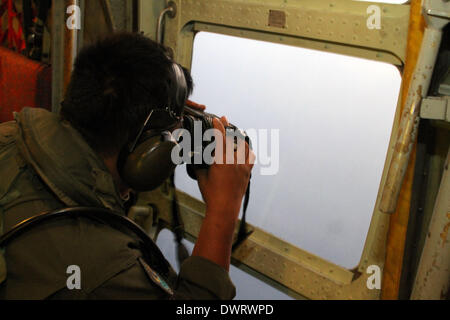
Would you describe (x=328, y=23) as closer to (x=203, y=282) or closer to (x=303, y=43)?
(x=303, y=43)

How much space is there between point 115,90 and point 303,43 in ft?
3.10

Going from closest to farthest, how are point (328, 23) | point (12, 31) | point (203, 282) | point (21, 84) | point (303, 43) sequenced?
point (203, 282), point (328, 23), point (303, 43), point (21, 84), point (12, 31)

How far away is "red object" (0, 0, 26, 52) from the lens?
10.8ft

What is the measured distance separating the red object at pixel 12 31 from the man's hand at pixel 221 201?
8.24ft

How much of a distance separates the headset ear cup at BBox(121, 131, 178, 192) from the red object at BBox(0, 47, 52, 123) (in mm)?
1679

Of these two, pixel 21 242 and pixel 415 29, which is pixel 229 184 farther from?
pixel 415 29

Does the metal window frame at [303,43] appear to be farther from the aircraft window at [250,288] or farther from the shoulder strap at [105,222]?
the shoulder strap at [105,222]

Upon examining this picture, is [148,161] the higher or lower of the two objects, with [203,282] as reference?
higher

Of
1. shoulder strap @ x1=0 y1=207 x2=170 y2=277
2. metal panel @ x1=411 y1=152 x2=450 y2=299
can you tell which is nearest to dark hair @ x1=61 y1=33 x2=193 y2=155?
shoulder strap @ x1=0 y1=207 x2=170 y2=277

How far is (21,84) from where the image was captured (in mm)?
2785

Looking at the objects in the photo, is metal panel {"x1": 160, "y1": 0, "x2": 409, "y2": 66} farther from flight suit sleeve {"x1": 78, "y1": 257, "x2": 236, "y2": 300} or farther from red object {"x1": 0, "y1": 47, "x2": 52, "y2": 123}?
red object {"x1": 0, "y1": 47, "x2": 52, "y2": 123}
